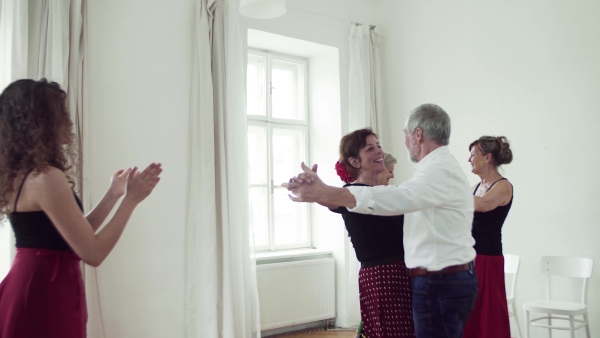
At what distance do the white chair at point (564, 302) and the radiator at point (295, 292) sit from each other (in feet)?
6.04

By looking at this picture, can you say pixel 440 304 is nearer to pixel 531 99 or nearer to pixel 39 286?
pixel 39 286

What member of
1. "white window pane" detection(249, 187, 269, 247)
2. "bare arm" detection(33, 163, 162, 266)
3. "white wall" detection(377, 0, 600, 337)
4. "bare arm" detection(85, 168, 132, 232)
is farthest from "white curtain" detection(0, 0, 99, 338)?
"white wall" detection(377, 0, 600, 337)

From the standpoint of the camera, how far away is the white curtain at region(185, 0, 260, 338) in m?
3.89

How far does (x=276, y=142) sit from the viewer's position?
17.0 ft

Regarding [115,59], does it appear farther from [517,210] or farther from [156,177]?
[517,210]

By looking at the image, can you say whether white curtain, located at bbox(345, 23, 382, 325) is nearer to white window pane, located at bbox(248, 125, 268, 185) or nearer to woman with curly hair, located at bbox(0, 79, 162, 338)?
white window pane, located at bbox(248, 125, 268, 185)

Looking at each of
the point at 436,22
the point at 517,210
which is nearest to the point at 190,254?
the point at 517,210

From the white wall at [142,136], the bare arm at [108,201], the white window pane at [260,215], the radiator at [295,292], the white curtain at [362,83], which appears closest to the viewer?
the bare arm at [108,201]

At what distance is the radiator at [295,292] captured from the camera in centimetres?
453

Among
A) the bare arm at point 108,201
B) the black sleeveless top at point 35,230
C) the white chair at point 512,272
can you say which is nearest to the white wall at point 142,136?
the bare arm at point 108,201

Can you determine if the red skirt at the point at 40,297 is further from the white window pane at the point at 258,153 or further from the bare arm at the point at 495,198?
the white window pane at the point at 258,153

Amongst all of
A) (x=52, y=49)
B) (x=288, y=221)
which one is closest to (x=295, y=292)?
(x=288, y=221)

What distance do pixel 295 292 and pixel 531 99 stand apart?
2.62 m

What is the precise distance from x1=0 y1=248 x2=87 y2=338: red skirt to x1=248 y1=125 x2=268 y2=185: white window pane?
3.41 m
